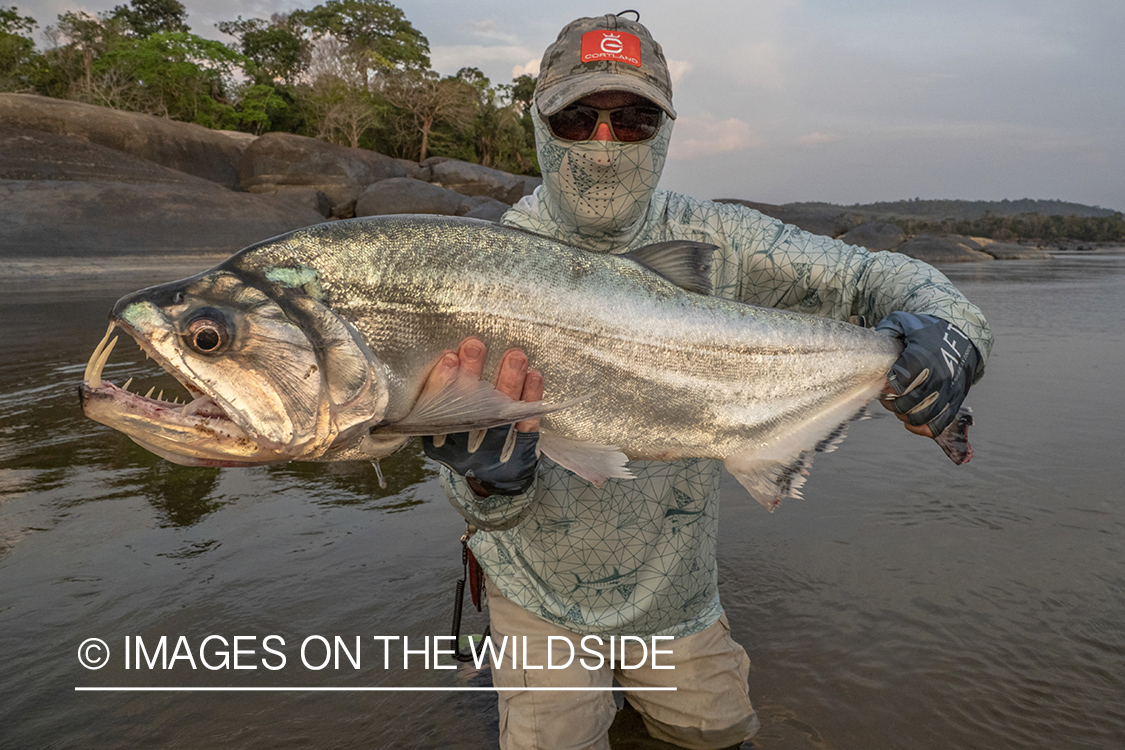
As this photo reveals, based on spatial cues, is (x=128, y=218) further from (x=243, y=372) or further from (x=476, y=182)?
(x=243, y=372)

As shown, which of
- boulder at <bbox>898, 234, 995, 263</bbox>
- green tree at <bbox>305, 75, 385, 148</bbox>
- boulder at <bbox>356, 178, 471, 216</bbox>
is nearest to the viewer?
boulder at <bbox>356, 178, 471, 216</bbox>

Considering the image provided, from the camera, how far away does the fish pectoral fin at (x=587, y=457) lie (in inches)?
83.3

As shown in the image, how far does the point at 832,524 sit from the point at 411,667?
2.90 meters

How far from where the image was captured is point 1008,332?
12.1 metres

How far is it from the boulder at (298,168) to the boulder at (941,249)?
29.2m

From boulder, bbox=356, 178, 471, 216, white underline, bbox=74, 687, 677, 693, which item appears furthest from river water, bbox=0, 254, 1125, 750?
boulder, bbox=356, 178, 471, 216

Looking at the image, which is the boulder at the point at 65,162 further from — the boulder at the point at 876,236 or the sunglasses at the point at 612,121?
the boulder at the point at 876,236

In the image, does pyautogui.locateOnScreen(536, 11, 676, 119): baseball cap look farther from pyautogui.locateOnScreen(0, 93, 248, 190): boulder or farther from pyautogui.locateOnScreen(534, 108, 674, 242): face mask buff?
pyautogui.locateOnScreen(0, 93, 248, 190): boulder

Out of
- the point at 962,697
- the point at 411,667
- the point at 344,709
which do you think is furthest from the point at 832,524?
the point at 344,709

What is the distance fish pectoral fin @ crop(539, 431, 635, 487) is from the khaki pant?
0.89 m

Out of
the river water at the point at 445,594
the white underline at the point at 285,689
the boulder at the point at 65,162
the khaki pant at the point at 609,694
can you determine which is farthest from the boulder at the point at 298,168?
the khaki pant at the point at 609,694

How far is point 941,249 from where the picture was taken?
38375 mm

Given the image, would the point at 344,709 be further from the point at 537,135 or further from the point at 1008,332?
the point at 1008,332

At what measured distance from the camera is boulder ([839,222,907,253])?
36219 mm
